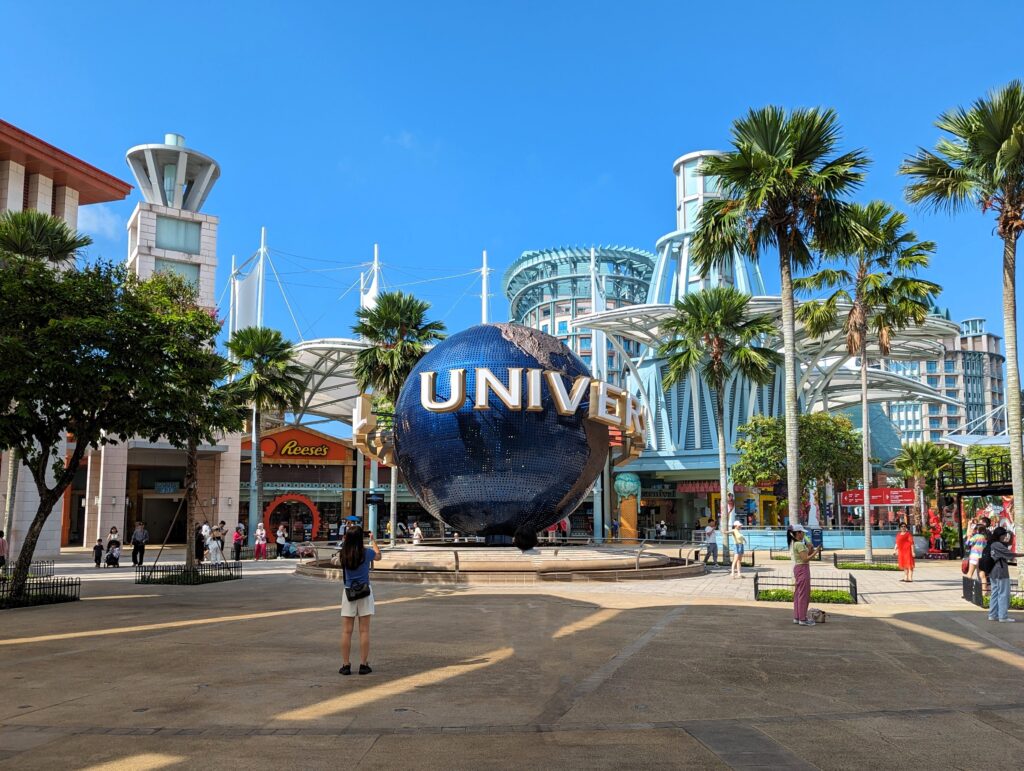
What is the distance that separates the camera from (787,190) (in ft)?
64.1

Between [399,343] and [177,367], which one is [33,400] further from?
[399,343]

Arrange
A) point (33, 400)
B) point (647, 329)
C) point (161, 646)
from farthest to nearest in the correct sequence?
point (647, 329) < point (33, 400) < point (161, 646)

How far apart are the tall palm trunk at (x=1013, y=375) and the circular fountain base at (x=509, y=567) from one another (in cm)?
857

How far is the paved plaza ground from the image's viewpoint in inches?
241

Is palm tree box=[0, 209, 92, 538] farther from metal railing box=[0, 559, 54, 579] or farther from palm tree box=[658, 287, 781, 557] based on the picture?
palm tree box=[658, 287, 781, 557]

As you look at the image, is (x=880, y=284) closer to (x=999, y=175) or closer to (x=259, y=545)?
(x=999, y=175)

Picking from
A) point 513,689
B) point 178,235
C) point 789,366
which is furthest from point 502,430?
point 178,235

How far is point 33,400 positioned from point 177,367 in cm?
268

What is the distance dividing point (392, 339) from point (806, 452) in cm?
2364

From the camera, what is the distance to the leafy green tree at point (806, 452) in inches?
1757

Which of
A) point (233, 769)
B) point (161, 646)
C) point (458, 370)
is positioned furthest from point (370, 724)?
point (458, 370)

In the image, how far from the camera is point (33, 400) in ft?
52.4

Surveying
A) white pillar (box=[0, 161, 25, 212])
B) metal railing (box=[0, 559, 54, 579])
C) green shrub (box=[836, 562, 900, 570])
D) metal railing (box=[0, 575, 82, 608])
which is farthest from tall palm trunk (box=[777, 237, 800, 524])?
white pillar (box=[0, 161, 25, 212])

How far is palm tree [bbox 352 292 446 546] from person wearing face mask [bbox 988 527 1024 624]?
23.8 meters
